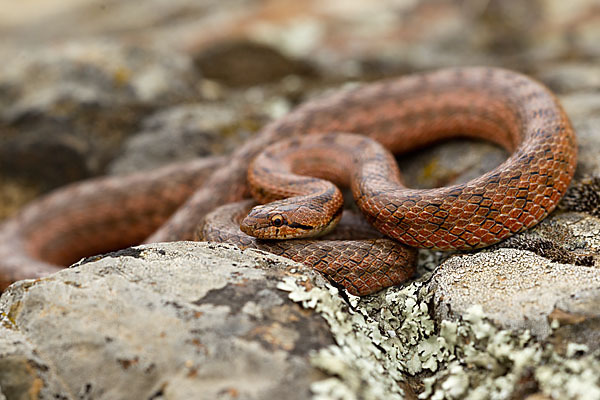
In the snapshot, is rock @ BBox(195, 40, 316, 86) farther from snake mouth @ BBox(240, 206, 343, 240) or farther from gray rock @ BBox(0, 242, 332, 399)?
gray rock @ BBox(0, 242, 332, 399)

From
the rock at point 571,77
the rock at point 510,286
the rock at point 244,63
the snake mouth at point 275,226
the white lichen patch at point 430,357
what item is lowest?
the white lichen patch at point 430,357

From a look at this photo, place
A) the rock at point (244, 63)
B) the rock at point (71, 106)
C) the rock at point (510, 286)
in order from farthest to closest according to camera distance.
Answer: the rock at point (244, 63) < the rock at point (71, 106) < the rock at point (510, 286)

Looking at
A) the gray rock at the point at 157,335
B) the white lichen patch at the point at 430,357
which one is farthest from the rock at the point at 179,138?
the white lichen patch at the point at 430,357

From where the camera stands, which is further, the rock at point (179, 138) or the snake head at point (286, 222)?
the rock at point (179, 138)

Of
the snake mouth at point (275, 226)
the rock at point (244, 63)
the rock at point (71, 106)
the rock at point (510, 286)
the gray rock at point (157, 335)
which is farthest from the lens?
the rock at point (244, 63)

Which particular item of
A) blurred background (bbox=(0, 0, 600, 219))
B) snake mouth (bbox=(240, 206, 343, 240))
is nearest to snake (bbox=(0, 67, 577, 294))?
blurred background (bbox=(0, 0, 600, 219))

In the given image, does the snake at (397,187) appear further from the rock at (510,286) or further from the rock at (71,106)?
the rock at (71,106)

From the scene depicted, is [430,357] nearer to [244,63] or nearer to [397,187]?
[397,187]
